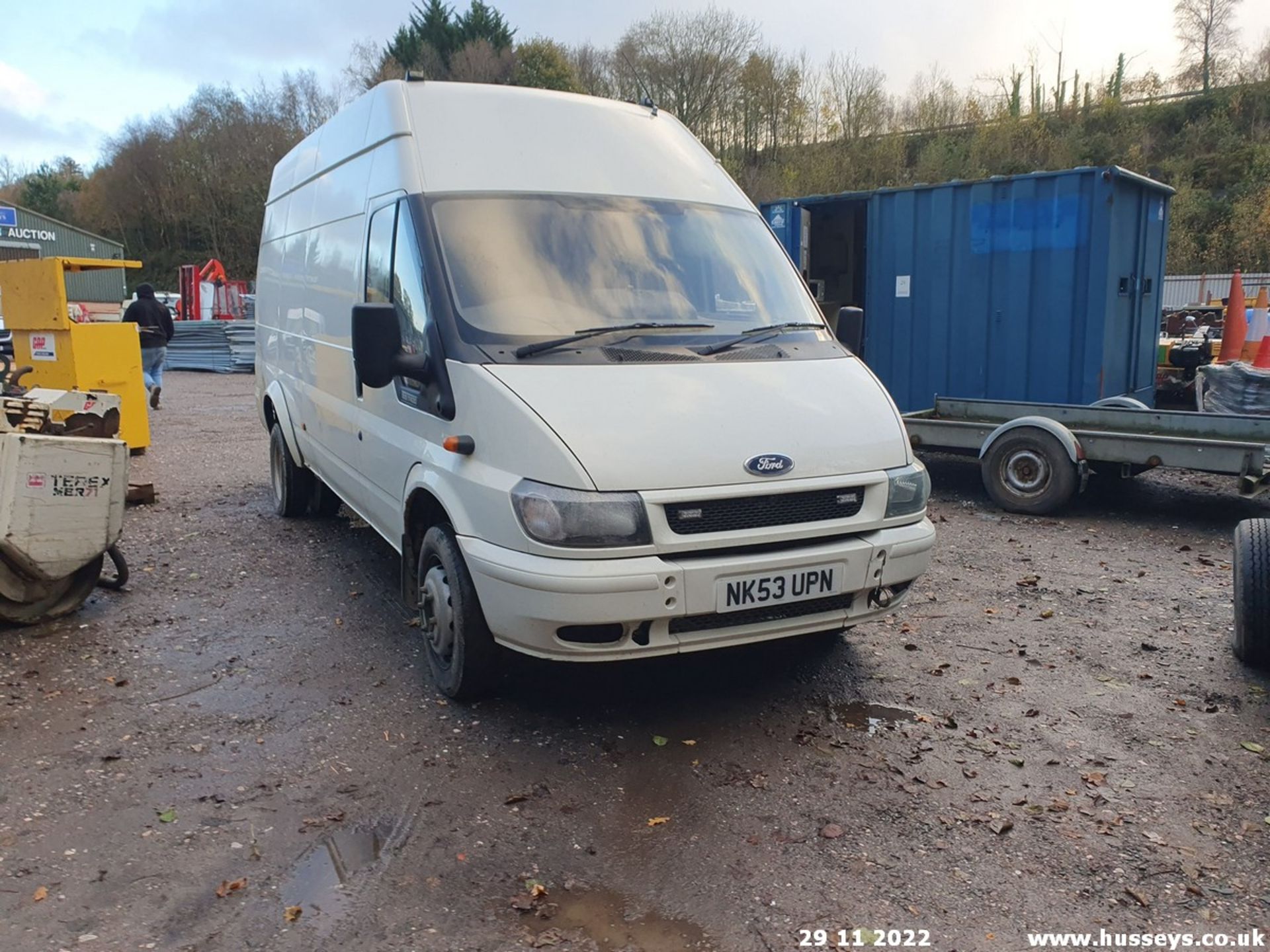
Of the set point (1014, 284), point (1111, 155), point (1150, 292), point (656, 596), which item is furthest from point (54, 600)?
point (1111, 155)

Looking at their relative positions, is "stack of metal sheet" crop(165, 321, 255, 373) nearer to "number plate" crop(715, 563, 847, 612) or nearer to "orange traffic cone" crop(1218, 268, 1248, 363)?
"orange traffic cone" crop(1218, 268, 1248, 363)

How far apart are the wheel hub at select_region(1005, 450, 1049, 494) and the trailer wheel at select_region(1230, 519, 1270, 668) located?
308 centimetres

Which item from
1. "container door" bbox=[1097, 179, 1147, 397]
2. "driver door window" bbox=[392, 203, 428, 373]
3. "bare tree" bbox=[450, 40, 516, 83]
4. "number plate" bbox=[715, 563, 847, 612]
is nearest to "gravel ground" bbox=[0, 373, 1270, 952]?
"number plate" bbox=[715, 563, 847, 612]

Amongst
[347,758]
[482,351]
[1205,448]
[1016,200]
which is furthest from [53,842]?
[1016,200]

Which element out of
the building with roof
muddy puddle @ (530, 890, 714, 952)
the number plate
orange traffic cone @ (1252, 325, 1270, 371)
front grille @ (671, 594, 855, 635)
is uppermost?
the building with roof

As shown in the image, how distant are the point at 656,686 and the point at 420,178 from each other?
259 cm

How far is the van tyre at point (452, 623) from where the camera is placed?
13.1 feet

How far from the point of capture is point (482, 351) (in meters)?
3.96

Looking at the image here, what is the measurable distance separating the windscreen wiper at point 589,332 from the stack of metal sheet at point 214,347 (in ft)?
70.1

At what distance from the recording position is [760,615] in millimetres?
3826

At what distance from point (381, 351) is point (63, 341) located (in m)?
8.13

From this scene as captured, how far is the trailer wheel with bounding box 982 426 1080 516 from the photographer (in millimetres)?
7633

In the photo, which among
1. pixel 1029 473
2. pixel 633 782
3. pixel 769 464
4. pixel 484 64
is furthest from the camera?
pixel 484 64

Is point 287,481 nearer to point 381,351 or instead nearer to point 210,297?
point 381,351
